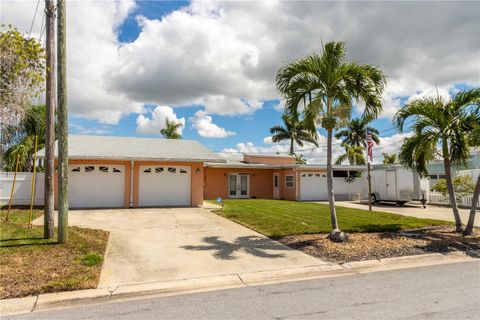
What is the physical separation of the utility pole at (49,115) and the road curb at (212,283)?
365cm

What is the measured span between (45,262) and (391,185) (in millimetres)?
20135

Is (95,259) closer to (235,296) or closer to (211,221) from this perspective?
(235,296)

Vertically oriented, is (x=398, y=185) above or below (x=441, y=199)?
above

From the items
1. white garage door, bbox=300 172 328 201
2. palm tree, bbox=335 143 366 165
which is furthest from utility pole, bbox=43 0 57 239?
palm tree, bbox=335 143 366 165

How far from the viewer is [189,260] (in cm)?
723

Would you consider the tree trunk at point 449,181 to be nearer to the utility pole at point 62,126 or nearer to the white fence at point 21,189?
the utility pole at point 62,126

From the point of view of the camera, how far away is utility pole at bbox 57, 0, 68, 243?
7.86 metres

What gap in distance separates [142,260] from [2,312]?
2813 mm

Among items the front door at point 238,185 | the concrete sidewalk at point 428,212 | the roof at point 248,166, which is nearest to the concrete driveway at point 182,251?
the concrete sidewalk at point 428,212

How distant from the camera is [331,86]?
911 cm

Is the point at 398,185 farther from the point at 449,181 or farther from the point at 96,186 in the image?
the point at 96,186

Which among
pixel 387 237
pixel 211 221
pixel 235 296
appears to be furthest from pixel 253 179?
pixel 235 296

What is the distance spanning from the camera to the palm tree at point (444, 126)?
396 inches

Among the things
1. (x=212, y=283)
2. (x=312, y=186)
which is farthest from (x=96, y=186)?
(x=312, y=186)
